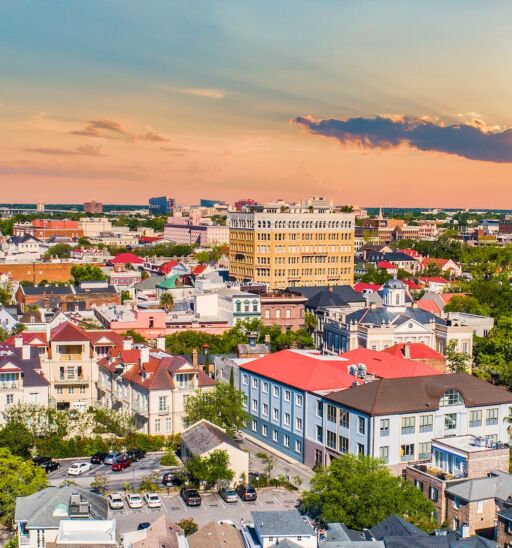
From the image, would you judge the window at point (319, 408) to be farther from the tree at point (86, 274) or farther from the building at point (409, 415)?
the tree at point (86, 274)

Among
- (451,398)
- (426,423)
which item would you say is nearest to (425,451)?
(426,423)

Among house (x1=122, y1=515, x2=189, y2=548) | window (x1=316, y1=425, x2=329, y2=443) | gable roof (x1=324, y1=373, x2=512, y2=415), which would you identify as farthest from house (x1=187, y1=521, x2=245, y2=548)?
window (x1=316, y1=425, x2=329, y2=443)

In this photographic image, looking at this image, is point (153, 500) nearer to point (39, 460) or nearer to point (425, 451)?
point (39, 460)

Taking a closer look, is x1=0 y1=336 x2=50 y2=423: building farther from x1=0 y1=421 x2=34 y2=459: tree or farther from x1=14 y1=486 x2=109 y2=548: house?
x1=14 y1=486 x2=109 y2=548: house

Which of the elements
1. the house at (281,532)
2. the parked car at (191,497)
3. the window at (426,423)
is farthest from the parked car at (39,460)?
the window at (426,423)

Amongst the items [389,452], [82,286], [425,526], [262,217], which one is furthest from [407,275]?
[425,526]

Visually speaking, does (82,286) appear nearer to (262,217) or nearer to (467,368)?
(262,217)
